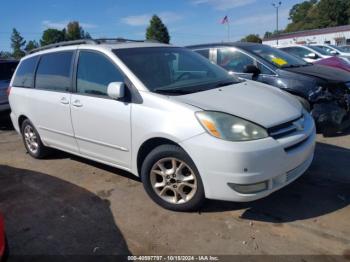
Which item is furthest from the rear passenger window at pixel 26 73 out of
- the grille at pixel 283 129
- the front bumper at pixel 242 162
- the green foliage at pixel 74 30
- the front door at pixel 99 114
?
the green foliage at pixel 74 30

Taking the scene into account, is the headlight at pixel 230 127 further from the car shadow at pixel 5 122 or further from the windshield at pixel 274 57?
the car shadow at pixel 5 122

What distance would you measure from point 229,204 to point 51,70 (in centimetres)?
309

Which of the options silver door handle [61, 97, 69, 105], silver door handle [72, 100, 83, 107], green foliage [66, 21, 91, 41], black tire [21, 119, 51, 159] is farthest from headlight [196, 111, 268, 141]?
green foliage [66, 21, 91, 41]

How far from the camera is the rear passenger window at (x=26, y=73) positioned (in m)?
5.49

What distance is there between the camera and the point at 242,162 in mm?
3074

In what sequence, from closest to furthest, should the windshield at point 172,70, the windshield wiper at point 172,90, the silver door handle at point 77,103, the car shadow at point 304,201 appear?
the car shadow at point 304,201
the windshield wiper at point 172,90
the windshield at point 172,70
the silver door handle at point 77,103

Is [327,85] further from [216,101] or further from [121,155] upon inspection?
[121,155]

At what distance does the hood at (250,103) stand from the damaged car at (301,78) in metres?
2.15

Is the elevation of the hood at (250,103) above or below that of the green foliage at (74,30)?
below

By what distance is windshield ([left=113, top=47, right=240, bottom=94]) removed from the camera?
→ 12.7 ft

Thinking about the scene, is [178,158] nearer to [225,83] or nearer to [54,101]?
[225,83]

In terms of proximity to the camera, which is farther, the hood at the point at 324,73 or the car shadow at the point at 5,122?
the car shadow at the point at 5,122

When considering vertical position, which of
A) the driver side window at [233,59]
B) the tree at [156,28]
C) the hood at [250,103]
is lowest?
the hood at [250,103]

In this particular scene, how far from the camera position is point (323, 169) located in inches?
177
